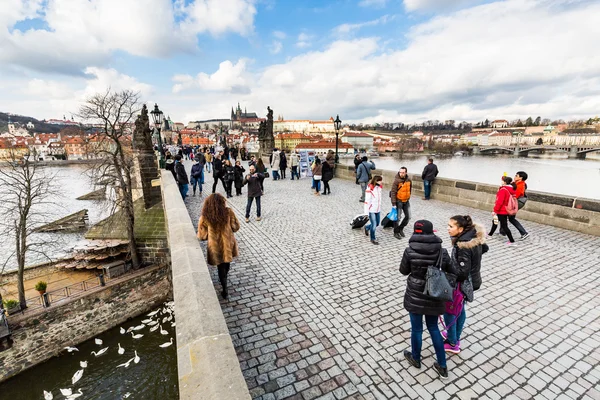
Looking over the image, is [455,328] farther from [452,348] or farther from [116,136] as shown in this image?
[116,136]

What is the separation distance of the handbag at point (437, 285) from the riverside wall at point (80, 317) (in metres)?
10.8

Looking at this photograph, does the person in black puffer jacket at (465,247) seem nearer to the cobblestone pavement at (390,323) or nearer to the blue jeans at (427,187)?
the cobblestone pavement at (390,323)

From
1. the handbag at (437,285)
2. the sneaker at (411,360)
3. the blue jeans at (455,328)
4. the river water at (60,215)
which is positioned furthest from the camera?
the river water at (60,215)

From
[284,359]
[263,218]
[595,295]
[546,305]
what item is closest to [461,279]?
[284,359]

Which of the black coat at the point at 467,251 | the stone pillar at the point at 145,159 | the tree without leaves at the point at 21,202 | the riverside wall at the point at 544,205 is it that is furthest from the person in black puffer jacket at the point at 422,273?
the tree without leaves at the point at 21,202

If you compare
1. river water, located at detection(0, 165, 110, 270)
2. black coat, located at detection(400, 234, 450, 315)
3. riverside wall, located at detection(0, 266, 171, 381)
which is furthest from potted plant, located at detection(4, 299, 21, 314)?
black coat, located at detection(400, 234, 450, 315)

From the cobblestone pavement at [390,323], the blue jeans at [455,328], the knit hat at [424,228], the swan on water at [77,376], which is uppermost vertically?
the knit hat at [424,228]

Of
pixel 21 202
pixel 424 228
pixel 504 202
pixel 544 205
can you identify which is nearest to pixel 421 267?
pixel 424 228

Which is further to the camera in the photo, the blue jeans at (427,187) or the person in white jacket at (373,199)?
the blue jeans at (427,187)

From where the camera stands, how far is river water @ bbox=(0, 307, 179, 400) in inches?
307

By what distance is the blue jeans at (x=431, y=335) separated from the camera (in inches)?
102

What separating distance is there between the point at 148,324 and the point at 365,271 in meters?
9.64

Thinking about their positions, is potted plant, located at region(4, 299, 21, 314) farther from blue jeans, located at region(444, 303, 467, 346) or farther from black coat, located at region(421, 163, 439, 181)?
black coat, located at region(421, 163, 439, 181)

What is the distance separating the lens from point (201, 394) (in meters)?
1.60
